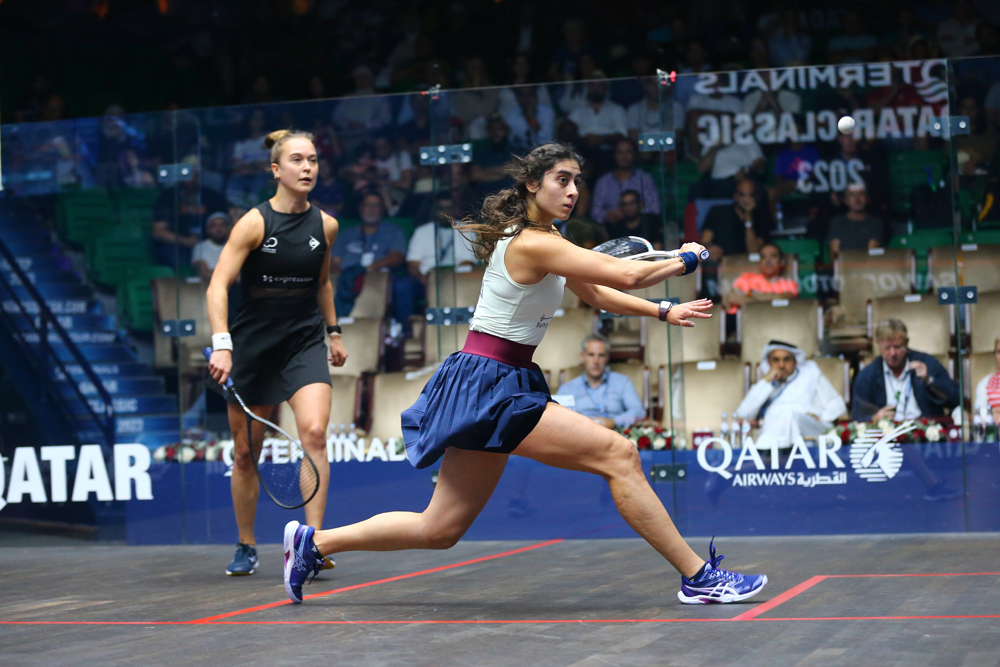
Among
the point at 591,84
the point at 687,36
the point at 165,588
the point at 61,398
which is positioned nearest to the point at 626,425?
the point at 591,84

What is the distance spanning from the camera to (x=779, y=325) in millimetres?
5664

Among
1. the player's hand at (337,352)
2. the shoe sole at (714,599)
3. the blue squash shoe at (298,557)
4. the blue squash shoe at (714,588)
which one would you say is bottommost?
the shoe sole at (714,599)

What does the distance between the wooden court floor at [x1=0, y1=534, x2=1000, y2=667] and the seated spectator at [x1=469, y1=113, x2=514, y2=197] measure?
171 cm

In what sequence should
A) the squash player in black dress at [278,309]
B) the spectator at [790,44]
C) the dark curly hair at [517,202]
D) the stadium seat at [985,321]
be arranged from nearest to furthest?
the dark curly hair at [517,202], the squash player in black dress at [278,309], the stadium seat at [985,321], the spectator at [790,44]

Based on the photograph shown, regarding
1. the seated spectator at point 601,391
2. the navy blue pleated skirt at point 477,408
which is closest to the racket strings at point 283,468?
the navy blue pleated skirt at point 477,408

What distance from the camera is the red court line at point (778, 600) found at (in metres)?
3.13

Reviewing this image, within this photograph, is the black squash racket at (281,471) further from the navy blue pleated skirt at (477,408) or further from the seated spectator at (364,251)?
the seated spectator at (364,251)

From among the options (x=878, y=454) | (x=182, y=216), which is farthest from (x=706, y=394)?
(x=182, y=216)

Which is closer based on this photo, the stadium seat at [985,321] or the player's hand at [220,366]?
the player's hand at [220,366]

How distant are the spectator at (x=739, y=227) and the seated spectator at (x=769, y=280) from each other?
70mm

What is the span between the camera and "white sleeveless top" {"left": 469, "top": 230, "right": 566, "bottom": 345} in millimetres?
3336

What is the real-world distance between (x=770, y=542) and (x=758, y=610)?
6.01ft

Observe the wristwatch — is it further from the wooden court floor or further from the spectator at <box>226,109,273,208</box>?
the spectator at <box>226,109,273,208</box>

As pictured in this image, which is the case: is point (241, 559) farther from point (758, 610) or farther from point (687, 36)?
point (687, 36)
